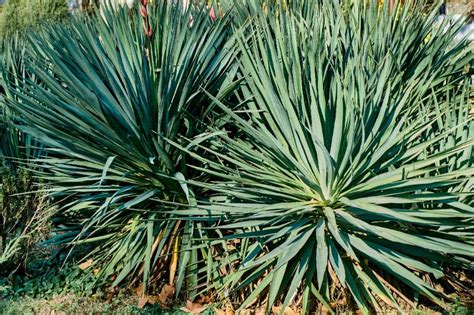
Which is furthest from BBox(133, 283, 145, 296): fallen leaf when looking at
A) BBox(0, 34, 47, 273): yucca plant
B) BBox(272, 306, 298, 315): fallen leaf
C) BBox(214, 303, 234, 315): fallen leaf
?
BBox(272, 306, 298, 315): fallen leaf

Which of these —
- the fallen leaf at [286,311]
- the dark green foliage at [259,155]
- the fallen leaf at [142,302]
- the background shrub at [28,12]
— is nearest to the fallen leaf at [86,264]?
the dark green foliage at [259,155]

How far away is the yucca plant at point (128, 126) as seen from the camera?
5168 mm

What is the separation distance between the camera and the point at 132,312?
5.03 meters

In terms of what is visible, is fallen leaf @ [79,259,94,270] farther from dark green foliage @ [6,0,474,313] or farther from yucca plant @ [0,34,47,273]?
yucca plant @ [0,34,47,273]

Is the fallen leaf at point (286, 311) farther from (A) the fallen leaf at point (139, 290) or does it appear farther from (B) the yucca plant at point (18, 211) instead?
(B) the yucca plant at point (18, 211)

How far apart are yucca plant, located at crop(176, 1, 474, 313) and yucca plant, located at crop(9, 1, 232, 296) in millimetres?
376

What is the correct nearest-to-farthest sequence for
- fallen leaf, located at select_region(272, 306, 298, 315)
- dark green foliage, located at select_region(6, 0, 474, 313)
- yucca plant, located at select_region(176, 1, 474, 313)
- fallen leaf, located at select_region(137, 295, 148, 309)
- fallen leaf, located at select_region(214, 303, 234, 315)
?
yucca plant, located at select_region(176, 1, 474, 313)
dark green foliage, located at select_region(6, 0, 474, 313)
fallen leaf, located at select_region(272, 306, 298, 315)
fallen leaf, located at select_region(214, 303, 234, 315)
fallen leaf, located at select_region(137, 295, 148, 309)

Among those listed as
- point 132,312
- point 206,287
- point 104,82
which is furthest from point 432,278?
point 104,82

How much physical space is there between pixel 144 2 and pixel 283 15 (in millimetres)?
1274

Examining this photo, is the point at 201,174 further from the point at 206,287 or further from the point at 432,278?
the point at 432,278

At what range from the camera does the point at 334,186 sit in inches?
175

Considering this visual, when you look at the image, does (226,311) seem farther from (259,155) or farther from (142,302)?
(259,155)

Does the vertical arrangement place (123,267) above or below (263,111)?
below

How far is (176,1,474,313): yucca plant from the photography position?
4.31 m
